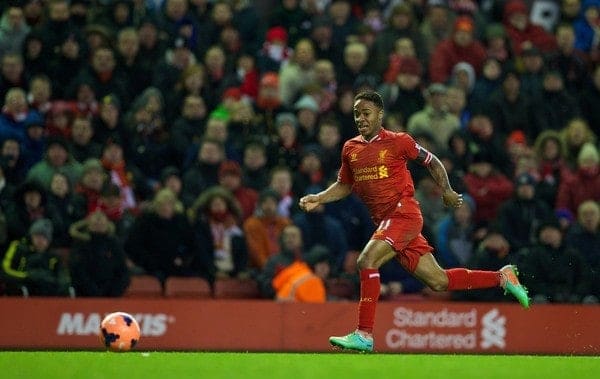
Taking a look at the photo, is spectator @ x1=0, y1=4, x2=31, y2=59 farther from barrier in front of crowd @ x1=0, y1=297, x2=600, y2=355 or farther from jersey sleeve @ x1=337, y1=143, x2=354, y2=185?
jersey sleeve @ x1=337, y1=143, x2=354, y2=185

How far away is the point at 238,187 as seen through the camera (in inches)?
689

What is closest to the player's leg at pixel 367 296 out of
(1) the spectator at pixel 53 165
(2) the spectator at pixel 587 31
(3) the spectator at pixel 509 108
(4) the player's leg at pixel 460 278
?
(4) the player's leg at pixel 460 278

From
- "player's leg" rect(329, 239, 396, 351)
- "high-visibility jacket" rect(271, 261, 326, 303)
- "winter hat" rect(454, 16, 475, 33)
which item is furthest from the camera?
"winter hat" rect(454, 16, 475, 33)

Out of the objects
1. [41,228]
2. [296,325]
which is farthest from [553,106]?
[41,228]

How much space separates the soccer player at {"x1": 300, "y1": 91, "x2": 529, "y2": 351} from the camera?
1225cm

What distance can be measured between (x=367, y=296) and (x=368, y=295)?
2 centimetres

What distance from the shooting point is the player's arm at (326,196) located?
12508 millimetres

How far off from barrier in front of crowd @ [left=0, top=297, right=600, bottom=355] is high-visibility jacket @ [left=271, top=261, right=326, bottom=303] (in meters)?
0.34

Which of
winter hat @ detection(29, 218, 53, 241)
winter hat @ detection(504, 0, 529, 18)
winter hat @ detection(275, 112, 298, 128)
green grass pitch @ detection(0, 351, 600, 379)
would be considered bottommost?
green grass pitch @ detection(0, 351, 600, 379)

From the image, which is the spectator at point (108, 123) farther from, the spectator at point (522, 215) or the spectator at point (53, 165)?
the spectator at point (522, 215)

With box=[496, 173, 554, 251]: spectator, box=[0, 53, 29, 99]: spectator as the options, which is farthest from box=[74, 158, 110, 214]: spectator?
box=[496, 173, 554, 251]: spectator

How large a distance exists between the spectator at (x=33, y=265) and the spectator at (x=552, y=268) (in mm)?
Answer: 5923

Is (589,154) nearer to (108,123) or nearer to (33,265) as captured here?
(108,123)

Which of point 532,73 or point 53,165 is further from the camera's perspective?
point 532,73
